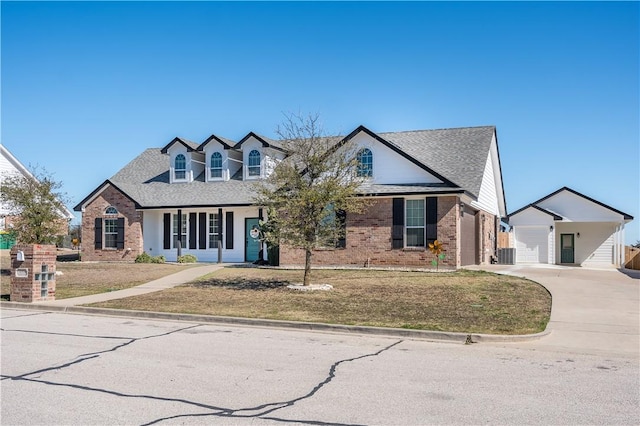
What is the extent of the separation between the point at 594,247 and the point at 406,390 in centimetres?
3366

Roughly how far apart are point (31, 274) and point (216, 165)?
1769 cm

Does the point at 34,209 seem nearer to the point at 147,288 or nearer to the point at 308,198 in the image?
the point at 147,288

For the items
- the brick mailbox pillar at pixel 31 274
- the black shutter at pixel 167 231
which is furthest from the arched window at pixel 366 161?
the brick mailbox pillar at pixel 31 274

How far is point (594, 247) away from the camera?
36.9 meters

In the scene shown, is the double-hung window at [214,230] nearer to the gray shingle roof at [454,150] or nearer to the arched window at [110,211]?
the arched window at [110,211]

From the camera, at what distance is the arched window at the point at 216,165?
3272cm

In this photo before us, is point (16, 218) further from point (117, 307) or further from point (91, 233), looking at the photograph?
point (117, 307)

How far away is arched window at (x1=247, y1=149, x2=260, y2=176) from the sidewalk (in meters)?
7.20

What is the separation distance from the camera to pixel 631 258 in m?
32.3

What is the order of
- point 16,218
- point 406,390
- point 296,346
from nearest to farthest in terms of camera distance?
point 406,390, point 296,346, point 16,218

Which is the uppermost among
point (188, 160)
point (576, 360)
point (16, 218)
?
point (188, 160)

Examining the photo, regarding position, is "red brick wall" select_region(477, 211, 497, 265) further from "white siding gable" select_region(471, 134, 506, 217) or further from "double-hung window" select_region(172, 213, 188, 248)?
"double-hung window" select_region(172, 213, 188, 248)

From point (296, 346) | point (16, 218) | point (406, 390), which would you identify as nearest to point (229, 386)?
point (406, 390)

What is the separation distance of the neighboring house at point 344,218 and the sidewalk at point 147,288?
4.18 m
